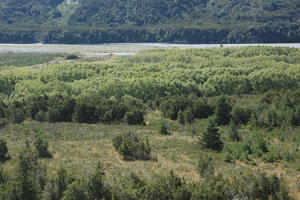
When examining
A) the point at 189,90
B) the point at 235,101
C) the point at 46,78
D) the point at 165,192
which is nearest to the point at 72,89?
Result: the point at 46,78

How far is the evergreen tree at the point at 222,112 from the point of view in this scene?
5247 cm

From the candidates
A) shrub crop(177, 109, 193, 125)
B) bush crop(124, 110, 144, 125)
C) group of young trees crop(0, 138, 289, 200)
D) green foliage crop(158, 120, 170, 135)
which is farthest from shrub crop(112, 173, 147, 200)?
shrub crop(177, 109, 193, 125)

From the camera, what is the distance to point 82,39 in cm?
16112

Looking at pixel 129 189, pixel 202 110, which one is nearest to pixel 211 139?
pixel 202 110

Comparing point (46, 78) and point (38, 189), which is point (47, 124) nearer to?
point (46, 78)

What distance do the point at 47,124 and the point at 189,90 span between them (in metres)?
23.9

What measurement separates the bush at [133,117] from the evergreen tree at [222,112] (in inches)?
372

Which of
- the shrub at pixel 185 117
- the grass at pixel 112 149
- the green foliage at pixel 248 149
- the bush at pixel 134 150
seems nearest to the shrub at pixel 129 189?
the grass at pixel 112 149

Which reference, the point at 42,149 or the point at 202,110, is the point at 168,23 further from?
the point at 42,149

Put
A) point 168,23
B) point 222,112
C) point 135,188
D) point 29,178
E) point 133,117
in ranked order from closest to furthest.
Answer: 1. point 135,188
2. point 29,178
3. point 222,112
4. point 133,117
5. point 168,23

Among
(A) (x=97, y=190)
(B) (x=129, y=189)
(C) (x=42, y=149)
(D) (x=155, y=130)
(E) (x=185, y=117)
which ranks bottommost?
(D) (x=155, y=130)

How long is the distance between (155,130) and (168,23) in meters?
130

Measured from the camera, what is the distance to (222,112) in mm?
52781

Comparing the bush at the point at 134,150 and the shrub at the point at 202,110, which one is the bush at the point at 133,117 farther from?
the bush at the point at 134,150
